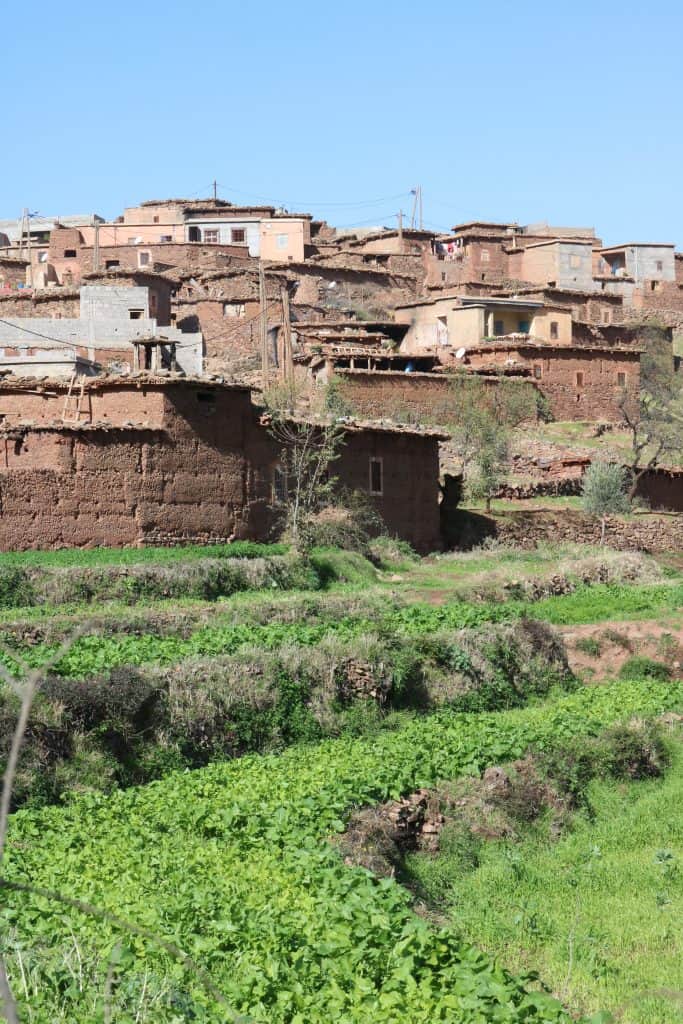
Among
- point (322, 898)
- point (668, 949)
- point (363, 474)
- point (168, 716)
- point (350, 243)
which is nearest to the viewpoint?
point (322, 898)

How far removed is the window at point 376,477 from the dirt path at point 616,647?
7888 mm

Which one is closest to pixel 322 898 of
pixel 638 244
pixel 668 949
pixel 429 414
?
pixel 668 949

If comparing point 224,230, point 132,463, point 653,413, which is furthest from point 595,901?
point 224,230

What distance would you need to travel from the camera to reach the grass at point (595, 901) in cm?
1102

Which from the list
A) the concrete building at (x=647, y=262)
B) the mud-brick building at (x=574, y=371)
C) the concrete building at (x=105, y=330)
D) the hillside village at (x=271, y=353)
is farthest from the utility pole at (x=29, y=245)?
the concrete building at (x=647, y=262)

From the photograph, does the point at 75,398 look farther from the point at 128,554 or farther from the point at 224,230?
the point at 224,230

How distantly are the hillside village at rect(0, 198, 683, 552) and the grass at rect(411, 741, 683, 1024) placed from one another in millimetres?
13045

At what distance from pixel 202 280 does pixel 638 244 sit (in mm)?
22743

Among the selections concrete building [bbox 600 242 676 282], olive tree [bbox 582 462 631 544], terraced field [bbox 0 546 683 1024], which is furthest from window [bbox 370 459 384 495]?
concrete building [bbox 600 242 676 282]

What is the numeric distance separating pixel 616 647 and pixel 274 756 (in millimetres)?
8657

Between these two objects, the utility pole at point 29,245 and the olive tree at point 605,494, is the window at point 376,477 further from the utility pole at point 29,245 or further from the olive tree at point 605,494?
the utility pole at point 29,245

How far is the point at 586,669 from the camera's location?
22.8 metres

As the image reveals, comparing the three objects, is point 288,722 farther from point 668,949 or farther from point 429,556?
point 429,556

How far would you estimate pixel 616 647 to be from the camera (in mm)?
23297
